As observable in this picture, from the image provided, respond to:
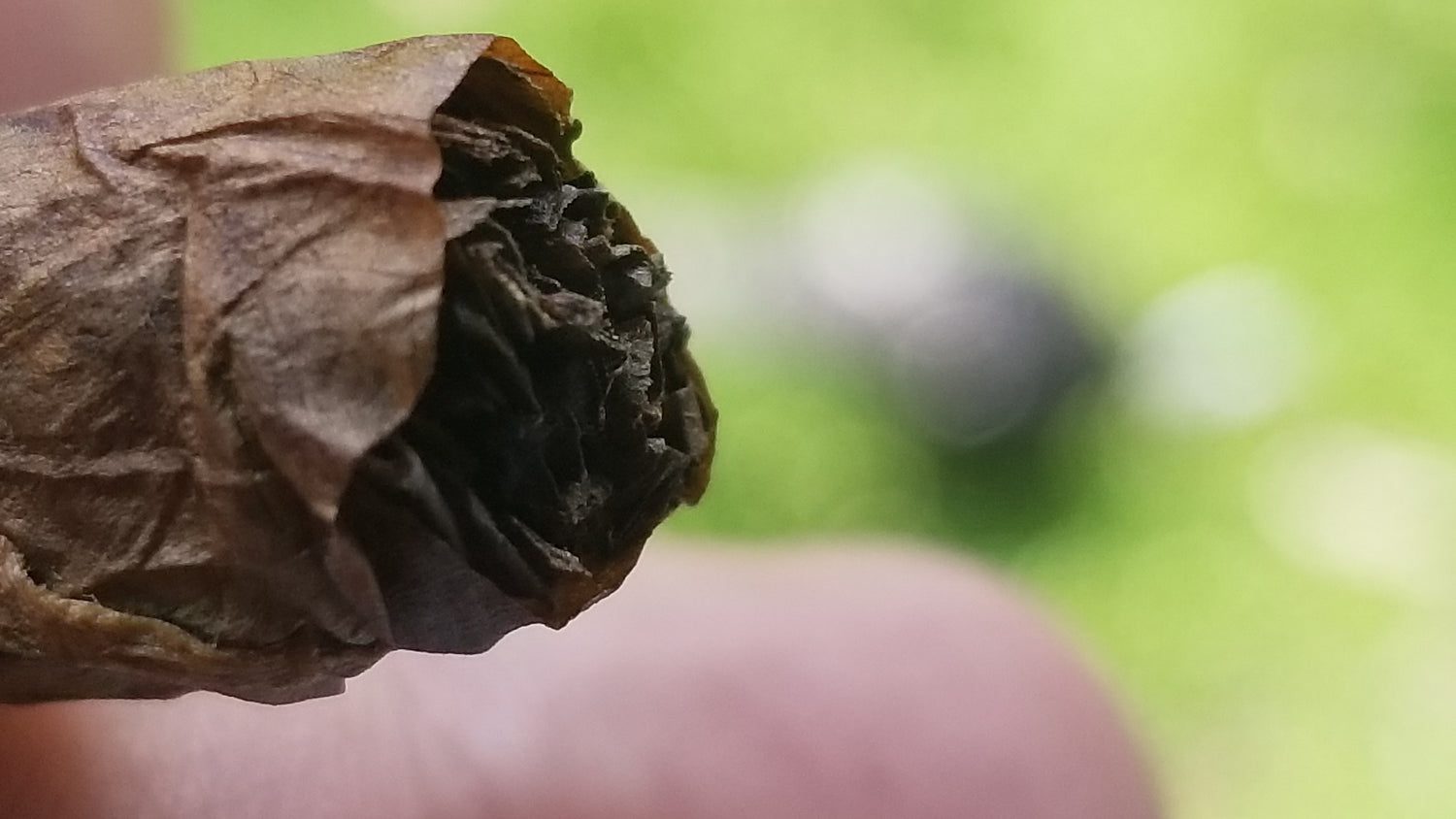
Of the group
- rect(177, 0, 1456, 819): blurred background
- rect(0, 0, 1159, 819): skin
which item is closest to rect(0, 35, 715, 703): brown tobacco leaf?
rect(0, 0, 1159, 819): skin

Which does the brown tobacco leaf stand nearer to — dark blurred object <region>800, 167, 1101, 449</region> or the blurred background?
the blurred background

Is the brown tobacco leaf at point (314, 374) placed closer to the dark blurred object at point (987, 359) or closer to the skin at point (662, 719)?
the skin at point (662, 719)

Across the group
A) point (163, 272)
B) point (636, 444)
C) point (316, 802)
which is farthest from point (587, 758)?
point (163, 272)

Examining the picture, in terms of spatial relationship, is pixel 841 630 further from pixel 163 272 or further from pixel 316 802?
pixel 163 272

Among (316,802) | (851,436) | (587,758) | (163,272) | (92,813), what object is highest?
(851,436)

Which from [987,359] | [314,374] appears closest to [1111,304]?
[987,359]

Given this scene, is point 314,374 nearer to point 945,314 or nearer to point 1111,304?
point 945,314
